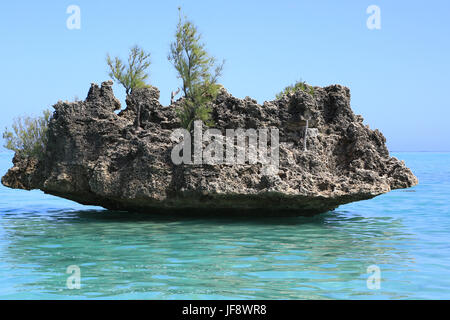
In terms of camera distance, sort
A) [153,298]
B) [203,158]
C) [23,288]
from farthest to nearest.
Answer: [203,158]
[23,288]
[153,298]

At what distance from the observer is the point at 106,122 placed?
15109 millimetres

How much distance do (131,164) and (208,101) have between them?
282 centimetres

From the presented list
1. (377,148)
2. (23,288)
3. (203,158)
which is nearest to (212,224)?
(203,158)

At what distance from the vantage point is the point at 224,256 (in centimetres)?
1005

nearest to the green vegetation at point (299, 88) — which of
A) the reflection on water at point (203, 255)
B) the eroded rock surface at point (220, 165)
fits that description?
the eroded rock surface at point (220, 165)

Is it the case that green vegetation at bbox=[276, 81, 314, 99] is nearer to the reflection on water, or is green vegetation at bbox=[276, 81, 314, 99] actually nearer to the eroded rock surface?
the eroded rock surface

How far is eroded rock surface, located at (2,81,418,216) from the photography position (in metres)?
13.9

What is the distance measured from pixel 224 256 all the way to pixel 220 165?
13.8 ft

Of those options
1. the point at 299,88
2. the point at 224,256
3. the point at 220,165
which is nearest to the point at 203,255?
the point at 224,256

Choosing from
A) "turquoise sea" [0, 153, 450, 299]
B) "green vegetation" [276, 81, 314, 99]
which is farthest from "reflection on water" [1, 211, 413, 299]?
"green vegetation" [276, 81, 314, 99]

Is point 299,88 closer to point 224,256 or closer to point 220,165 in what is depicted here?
point 220,165

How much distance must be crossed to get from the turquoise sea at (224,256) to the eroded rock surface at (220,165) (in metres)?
0.73

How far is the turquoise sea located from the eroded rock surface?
73cm
